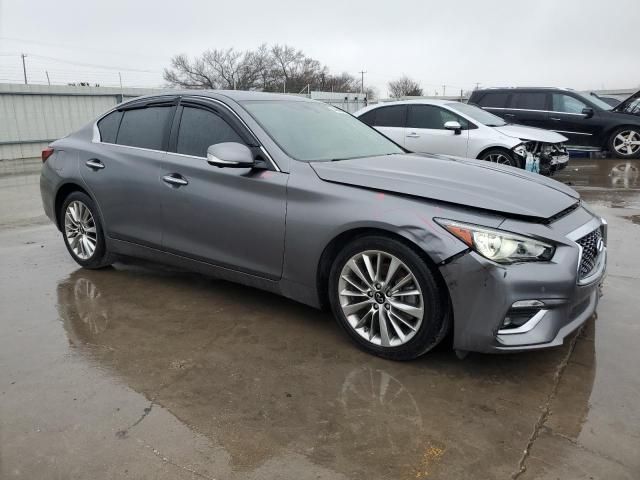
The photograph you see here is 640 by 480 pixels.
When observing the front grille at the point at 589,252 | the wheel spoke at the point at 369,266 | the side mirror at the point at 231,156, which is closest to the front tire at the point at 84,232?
the side mirror at the point at 231,156

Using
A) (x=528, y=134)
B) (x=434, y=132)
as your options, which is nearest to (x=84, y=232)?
(x=434, y=132)

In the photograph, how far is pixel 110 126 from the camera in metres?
5.01

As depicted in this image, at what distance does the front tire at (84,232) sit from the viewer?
496cm

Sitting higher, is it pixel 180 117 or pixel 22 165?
pixel 180 117

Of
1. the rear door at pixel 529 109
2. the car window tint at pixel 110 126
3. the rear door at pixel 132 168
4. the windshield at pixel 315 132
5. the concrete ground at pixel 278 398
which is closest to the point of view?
the concrete ground at pixel 278 398

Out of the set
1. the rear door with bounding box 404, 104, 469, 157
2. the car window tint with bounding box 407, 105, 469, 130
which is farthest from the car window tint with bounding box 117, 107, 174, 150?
the car window tint with bounding box 407, 105, 469, 130

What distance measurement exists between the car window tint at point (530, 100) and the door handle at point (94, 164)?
10560 mm

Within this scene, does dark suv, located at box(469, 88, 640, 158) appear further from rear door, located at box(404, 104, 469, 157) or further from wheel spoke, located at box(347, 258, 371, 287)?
wheel spoke, located at box(347, 258, 371, 287)

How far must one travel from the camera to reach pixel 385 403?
2920 millimetres

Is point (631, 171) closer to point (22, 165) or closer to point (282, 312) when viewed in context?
point (282, 312)

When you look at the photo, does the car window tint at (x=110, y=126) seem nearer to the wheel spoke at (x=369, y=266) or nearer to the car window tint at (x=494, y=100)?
the wheel spoke at (x=369, y=266)

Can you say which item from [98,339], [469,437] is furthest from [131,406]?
[469,437]

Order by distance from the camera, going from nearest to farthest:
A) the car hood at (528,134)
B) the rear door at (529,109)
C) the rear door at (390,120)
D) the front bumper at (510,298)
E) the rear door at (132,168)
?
the front bumper at (510,298) → the rear door at (132,168) → the car hood at (528,134) → the rear door at (390,120) → the rear door at (529,109)

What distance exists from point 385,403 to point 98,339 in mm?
2008
